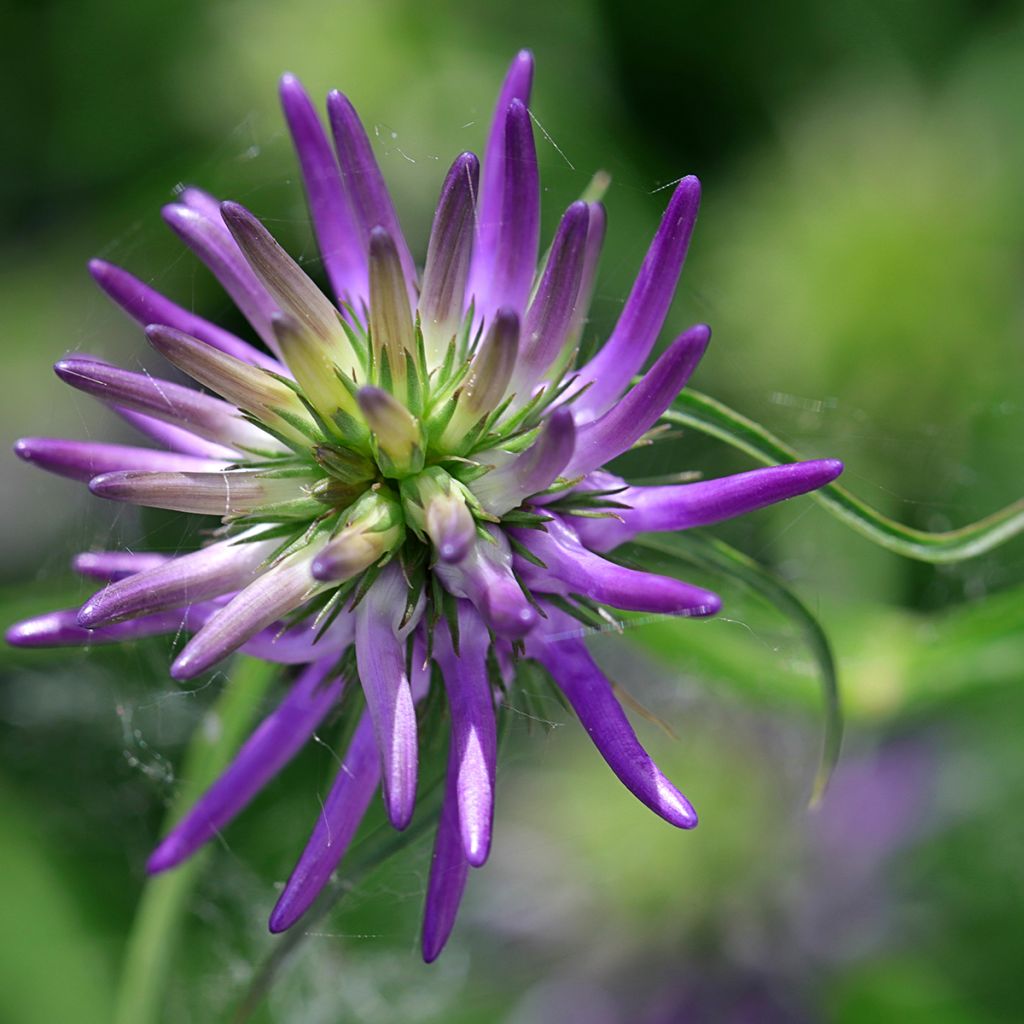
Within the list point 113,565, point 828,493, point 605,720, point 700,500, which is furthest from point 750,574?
point 113,565

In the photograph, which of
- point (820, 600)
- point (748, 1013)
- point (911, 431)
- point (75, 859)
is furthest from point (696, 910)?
point (75, 859)

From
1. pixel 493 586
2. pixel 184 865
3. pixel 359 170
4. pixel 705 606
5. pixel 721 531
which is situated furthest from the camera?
pixel 721 531

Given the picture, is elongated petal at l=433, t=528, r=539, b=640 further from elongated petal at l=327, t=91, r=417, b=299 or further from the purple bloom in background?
elongated petal at l=327, t=91, r=417, b=299

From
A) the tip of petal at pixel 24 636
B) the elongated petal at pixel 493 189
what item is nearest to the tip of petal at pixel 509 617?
the elongated petal at pixel 493 189

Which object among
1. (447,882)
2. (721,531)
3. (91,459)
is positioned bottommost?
(721,531)

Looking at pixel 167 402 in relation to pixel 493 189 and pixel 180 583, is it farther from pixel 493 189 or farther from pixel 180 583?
pixel 493 189

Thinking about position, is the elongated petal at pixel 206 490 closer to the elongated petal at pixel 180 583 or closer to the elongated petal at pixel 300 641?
the elongated petal at pixel 180 583

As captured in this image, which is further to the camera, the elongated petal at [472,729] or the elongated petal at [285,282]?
the elongated petal at [285,282]
